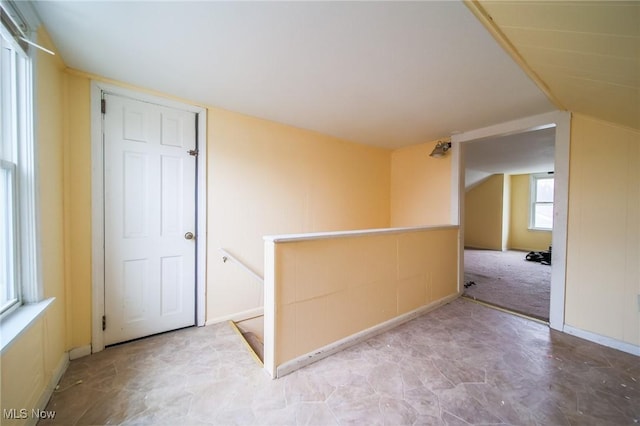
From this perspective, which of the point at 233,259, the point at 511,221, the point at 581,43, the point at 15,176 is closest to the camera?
the point at 581,43

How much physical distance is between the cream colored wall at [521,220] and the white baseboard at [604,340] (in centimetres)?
574

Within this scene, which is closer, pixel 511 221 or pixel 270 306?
pixel 270 306

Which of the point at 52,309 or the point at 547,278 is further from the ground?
the point at 52,309

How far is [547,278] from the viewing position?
4.14 meters

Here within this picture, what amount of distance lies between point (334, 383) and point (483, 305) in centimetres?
242

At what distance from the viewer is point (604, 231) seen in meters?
2.22

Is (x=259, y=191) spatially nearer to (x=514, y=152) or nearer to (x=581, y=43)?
(x=581, y=43)

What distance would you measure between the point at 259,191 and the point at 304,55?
61.5 inches

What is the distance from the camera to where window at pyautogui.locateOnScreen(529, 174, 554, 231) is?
6.61m

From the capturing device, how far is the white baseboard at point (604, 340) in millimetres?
2047

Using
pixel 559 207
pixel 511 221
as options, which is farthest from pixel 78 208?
pixel 511 221

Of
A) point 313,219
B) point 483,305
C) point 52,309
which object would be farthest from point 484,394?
point 52,309

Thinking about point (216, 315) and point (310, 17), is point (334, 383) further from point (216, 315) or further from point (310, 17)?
point (310, 17)

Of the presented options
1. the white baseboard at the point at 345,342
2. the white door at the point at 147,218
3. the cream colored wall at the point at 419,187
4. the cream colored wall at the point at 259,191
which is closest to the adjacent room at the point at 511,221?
the cream colored wall at the point at 419,187
